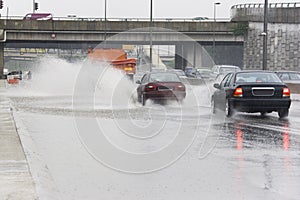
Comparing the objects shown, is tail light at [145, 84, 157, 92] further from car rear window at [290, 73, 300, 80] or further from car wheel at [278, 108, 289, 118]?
car rear window at [290, 73, 300, 80]

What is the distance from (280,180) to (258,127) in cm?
793

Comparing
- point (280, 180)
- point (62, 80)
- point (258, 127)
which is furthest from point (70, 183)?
point (62, 80)

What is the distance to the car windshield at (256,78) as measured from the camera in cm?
1983

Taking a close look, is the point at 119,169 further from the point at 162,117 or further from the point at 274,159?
the point at 162,117

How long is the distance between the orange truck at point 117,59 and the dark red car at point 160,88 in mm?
14484

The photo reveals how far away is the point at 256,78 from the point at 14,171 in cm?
1203

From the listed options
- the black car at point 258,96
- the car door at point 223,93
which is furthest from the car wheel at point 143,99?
the black car at point 258,96

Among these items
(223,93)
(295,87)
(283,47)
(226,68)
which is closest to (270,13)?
(283,47)

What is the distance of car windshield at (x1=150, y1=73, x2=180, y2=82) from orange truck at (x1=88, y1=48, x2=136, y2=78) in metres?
14.1

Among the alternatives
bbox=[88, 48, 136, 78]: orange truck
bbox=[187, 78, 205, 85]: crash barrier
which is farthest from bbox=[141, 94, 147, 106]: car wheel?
bbox=[187, 78, 205, 85]: crash barrier

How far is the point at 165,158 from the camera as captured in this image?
11086 millimetres

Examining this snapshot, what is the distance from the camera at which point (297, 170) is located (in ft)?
31.4

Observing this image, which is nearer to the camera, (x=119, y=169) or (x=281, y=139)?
(x=119, y=169)

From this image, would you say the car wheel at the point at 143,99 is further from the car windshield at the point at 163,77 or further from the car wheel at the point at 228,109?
the car wheel at the point at 228,109
